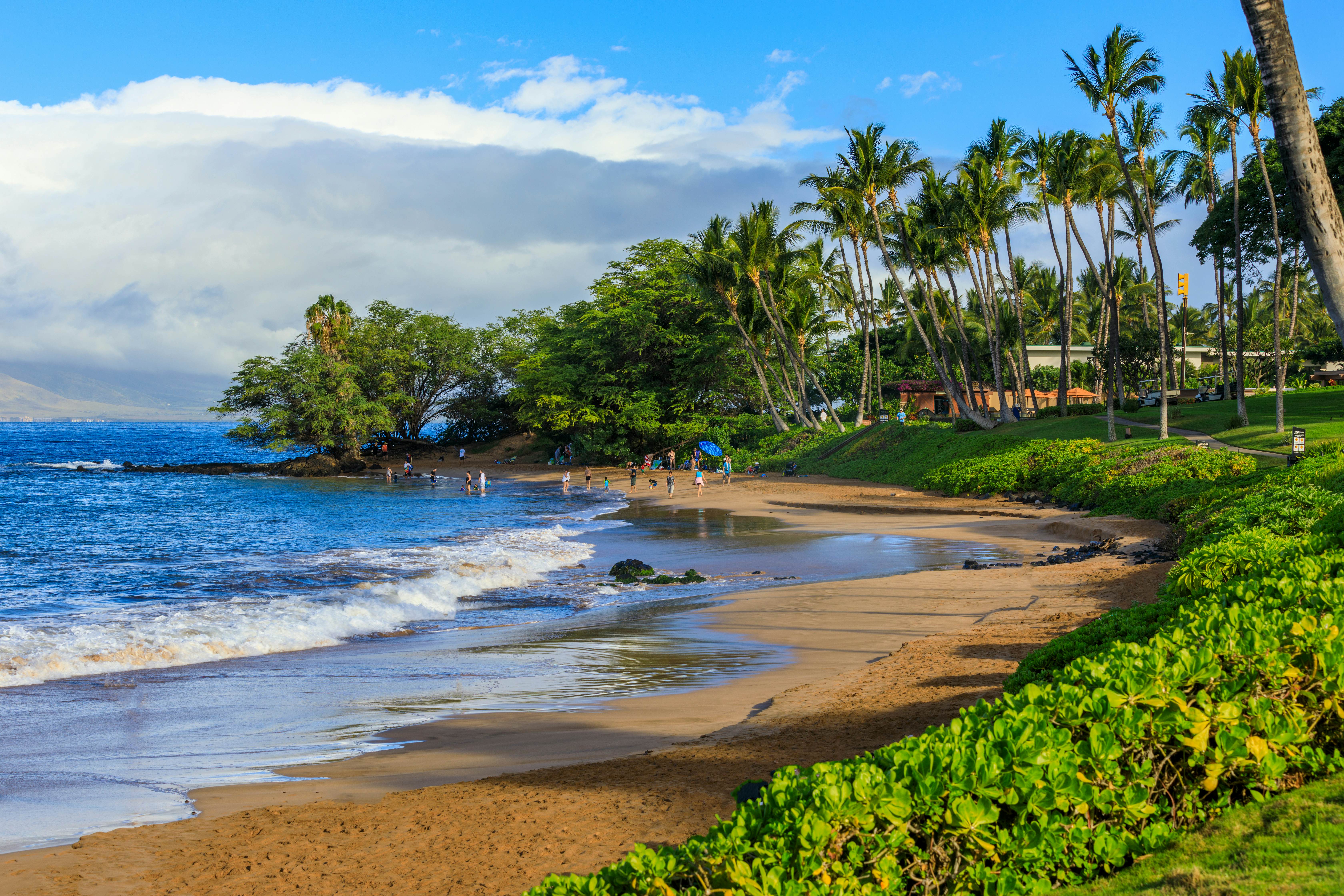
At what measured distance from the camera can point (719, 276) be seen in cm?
4516

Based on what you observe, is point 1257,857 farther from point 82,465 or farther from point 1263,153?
point 82,465

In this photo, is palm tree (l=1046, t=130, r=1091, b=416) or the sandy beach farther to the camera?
palm tree (l=1046, t=130, r=1091, b=416)

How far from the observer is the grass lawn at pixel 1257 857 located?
3.33 metres

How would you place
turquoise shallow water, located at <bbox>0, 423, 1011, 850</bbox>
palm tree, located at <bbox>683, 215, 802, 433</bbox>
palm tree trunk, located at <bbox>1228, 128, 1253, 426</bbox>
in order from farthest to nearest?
palm tree, located at <bbox>683, 215, 802, 433</bbox>
palm tree trunk, located at <bbox>1228, 128, 1253, 426</bbox>
turquoise shallow water, located at <bbox>0, 423, 1011, 850</bbox>

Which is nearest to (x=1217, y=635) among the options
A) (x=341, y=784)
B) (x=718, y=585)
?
(x=341, y=784)

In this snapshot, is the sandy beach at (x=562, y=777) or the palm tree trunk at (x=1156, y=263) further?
the palm tree trunk at (x=1156, y=263)

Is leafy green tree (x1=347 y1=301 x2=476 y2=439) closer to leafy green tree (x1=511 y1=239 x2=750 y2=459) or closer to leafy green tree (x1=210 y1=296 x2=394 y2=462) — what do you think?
leafy green tree (x1=210 y1=296 x2=394 y2=462)

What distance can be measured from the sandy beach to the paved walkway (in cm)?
1328

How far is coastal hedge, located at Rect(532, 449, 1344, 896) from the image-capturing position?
3.28 metres

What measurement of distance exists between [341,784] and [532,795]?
1541 mm

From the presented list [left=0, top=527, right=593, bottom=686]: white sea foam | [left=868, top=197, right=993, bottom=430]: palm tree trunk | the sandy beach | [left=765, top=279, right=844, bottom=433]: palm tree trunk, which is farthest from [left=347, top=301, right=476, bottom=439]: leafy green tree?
the sandy beach

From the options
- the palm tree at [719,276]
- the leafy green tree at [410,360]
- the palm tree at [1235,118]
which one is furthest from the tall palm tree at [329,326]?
the palm tree at [1235,118]

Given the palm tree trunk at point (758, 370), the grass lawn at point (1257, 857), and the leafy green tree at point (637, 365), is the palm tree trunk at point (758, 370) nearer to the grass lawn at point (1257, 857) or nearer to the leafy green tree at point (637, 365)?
the leafy green tree at point (637, 365)

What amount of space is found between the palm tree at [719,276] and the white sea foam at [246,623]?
2789cm
